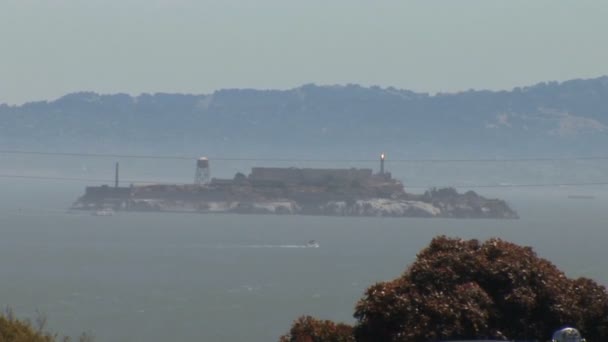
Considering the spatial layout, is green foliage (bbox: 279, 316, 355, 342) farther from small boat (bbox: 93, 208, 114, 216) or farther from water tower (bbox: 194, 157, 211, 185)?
water tower (bbox: 194, 157, 211, 185)

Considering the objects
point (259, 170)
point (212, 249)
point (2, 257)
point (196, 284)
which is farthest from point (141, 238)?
point (259, 170)

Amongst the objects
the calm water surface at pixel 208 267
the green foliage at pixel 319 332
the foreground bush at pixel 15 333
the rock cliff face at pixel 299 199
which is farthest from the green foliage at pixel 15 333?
the rock cliff face at pixel 299 199

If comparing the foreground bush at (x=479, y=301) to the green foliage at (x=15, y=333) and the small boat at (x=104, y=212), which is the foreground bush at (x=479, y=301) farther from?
the small boat at (x=104, y=212)

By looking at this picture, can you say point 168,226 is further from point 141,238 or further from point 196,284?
point 196,284

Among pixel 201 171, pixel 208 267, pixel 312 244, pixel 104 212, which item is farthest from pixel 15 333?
pixel 201 171

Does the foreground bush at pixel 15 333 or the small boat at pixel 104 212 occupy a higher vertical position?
the foreground bush at pixel 15 333

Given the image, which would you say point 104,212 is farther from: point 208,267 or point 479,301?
point 479,301

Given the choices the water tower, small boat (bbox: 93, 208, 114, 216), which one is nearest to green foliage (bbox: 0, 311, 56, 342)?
small boat (bbox: 93, 208, 114, 216)
